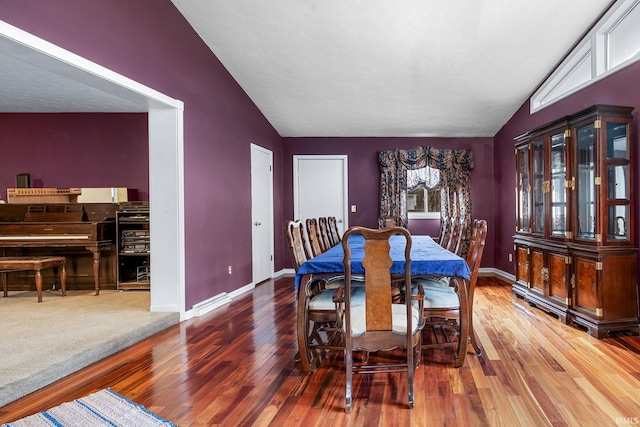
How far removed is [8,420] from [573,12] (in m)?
5.26

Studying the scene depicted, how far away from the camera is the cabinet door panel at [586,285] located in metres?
3.36

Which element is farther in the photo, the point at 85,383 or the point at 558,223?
the point at 558,223

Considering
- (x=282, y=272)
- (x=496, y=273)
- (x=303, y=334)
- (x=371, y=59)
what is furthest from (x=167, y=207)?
(x=496, y=273)

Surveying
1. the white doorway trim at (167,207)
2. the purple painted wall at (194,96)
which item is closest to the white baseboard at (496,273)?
the purple painted wall at (194,96)

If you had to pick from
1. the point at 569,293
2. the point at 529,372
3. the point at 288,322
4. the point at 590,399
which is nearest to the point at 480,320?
the point at 569,293

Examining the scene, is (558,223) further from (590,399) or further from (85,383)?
(85,383)

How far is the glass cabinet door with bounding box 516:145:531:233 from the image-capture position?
15.1 feet

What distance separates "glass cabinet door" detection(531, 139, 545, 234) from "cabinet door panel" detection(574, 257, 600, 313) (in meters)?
0.78

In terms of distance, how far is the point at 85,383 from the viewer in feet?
8.03

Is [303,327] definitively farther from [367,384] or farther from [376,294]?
[376,294]

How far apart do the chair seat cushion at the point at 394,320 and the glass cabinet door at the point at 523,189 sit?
116 inches

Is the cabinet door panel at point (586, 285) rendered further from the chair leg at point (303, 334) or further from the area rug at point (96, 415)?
the area rug at point (96, 415)

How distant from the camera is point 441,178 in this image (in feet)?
21.6

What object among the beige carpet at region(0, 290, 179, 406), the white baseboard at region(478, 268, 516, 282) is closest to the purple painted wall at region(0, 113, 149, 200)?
the beige carpet at region(0, 290, 179, 406)
